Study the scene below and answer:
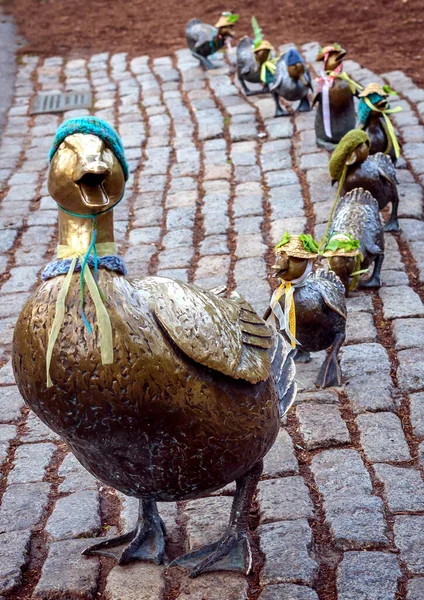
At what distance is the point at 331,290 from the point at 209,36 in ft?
20.9

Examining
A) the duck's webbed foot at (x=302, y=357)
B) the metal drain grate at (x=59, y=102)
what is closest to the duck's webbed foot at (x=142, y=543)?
the duck's webbed foot at (x=302, y=357)

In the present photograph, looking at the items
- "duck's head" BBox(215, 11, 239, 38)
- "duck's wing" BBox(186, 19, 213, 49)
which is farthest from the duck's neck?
"duck's wing" BBox(186, 19, 213, 49)

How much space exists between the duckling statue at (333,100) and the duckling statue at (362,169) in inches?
57.5

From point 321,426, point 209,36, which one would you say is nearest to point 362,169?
point 321,426

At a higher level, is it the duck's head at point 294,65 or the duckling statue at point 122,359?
the duckling statue at point 122,359

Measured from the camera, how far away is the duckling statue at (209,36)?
1021cm

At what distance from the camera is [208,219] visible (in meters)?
7.05

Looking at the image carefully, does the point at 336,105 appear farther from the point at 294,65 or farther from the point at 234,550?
the point at 234,550

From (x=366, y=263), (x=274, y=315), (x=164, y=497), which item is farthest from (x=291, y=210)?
(x=164, y=497)

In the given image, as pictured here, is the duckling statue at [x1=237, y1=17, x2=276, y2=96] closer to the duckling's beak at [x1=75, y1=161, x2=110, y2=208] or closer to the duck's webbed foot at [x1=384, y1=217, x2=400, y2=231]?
the duck's webbed foot at [x1=384, y1=217, x2=400, y2=231]

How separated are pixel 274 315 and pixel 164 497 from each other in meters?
1.68

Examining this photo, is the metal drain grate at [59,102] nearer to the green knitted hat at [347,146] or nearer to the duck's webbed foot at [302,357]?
the green knitted hat at [347,146]

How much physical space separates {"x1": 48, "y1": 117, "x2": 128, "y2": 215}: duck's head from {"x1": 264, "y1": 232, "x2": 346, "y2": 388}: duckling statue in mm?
1726

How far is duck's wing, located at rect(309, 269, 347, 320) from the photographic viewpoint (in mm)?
4648
